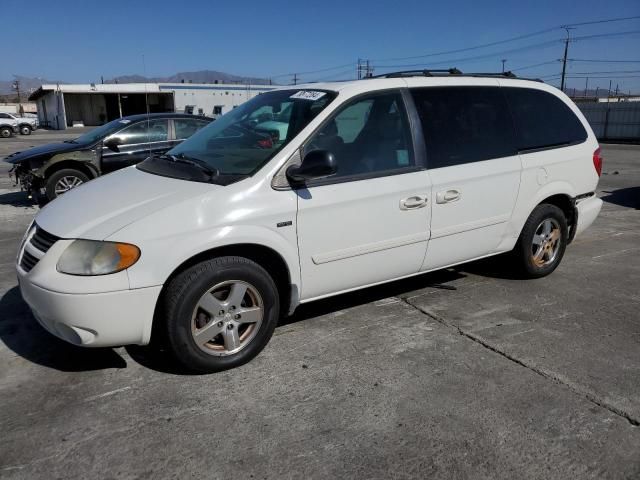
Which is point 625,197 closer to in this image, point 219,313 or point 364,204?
point 364,204

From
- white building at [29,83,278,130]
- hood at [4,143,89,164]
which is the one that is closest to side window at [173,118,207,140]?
hood at [4,143,89,164]

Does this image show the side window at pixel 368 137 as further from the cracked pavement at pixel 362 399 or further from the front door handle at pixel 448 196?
the cracked pavement at pixel 362 399

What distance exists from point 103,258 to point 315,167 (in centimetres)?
134

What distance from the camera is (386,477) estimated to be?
8.02ft

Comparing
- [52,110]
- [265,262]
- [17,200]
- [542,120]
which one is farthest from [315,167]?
[52,110]

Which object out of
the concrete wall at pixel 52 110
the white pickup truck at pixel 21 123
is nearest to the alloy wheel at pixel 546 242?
the white pickup truck at pixel 21 123

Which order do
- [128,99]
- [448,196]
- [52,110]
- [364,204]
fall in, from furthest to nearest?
[128,99] → [52,110] → [448,196] → [364,204]

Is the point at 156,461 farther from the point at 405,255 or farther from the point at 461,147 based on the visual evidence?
the point at 461,147

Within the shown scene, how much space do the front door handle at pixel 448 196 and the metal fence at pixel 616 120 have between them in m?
33.6

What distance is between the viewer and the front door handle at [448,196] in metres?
3.99

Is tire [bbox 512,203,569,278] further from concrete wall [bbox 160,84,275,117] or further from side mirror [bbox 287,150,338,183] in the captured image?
concrete wall [bbox 160,84,275,117]

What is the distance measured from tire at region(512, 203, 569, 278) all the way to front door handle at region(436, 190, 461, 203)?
1044mm

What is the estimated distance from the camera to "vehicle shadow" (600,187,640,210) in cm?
937

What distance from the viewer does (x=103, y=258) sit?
116 inches
